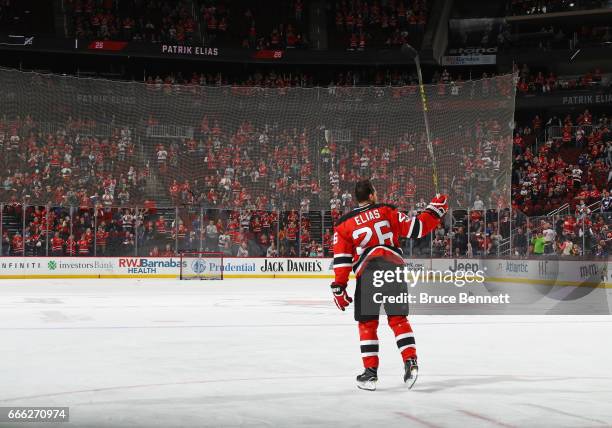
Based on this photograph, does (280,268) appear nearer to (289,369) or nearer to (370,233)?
(289,369)

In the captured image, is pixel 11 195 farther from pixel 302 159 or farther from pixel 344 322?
pixel 344 322

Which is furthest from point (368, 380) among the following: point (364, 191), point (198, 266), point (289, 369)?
point (198, 266)

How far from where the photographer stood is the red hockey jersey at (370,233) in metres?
6.17

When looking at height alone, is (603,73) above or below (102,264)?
above

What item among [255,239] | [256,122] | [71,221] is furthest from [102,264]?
[256,122]

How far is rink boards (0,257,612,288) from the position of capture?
62.4 ft

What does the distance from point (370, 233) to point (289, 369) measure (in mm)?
1366

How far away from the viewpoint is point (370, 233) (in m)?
6.17

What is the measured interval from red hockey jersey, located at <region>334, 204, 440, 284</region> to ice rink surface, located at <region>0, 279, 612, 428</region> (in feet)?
2.89

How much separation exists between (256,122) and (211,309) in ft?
40.3

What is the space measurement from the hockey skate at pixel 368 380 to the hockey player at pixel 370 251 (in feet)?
0.35

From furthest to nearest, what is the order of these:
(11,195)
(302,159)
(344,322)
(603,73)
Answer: (603,73), (302,159), (11,195), (344,322)

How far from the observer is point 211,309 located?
520 inches

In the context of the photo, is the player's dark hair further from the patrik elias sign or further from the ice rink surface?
the patrik elias sign
